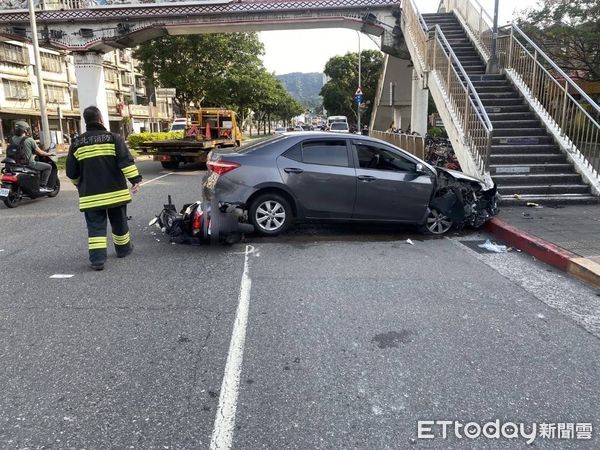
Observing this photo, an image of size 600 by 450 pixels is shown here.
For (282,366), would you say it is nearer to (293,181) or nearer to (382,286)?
(382,286)

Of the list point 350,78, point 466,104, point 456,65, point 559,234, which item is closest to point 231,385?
point 559,234

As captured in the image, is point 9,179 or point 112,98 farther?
point 112,98

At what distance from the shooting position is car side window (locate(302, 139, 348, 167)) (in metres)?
6.98

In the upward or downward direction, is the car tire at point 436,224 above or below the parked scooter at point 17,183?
below

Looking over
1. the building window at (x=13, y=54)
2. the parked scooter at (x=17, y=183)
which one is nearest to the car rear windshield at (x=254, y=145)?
the parked scooter at (x=17, y=183)

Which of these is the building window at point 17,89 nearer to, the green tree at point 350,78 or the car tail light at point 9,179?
the green tree at point 350,78

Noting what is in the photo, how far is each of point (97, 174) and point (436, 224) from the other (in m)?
4.72

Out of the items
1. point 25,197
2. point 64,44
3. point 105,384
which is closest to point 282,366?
point 105,384

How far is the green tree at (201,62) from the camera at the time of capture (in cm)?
2844

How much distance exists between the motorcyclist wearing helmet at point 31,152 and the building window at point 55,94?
1505 inches

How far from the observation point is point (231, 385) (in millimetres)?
3174

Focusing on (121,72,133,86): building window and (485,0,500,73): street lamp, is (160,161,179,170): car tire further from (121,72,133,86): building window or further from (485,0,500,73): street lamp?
(121,72,133,86): building window

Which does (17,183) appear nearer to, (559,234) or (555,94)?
(559,234)

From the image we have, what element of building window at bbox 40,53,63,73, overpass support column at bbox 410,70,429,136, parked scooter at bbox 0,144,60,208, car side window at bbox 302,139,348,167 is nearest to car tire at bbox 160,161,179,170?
parked scooter at bbox 0,144,60,208
